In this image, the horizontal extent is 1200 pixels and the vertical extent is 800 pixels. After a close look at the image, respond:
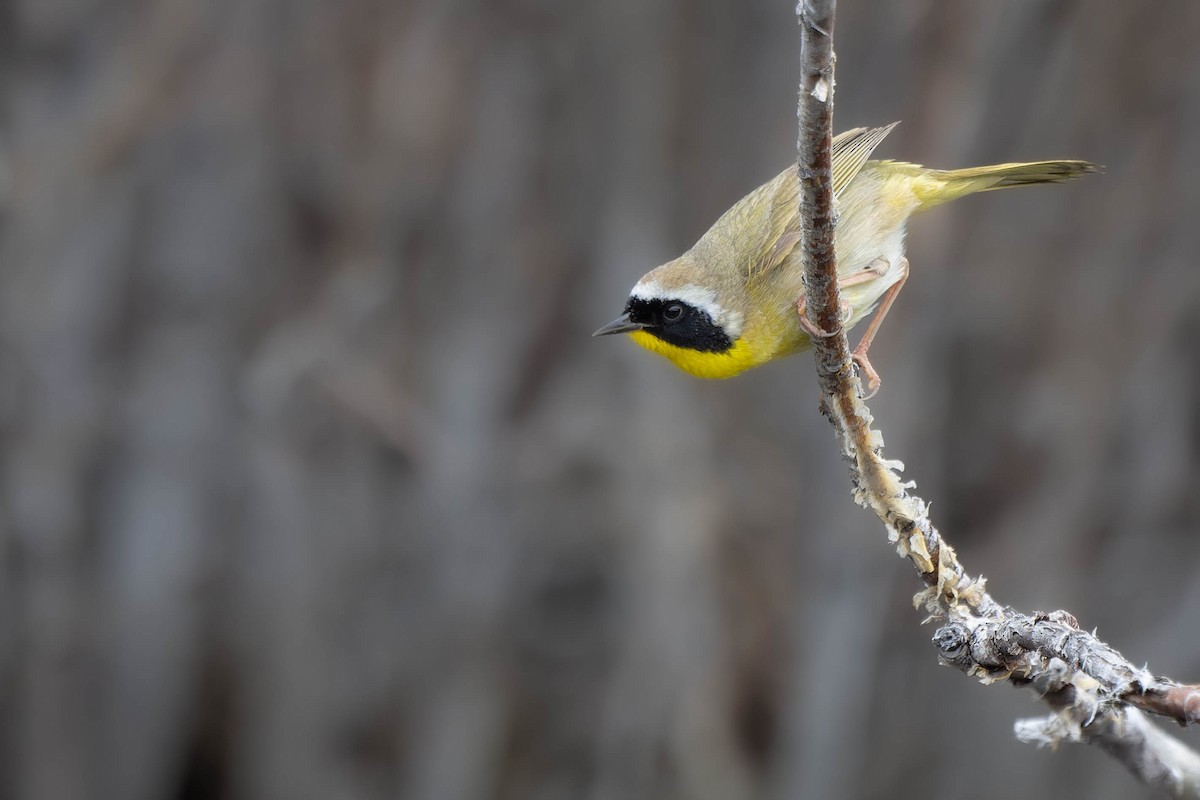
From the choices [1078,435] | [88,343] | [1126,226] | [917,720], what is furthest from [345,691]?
[1126,226]

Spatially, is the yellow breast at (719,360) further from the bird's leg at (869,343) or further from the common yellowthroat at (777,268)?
the bird's leg at (869,343)

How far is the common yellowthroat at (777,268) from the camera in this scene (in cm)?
271

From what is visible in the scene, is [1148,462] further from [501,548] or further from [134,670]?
[134,670]

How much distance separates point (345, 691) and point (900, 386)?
10.3 feet

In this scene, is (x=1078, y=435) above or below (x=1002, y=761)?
above

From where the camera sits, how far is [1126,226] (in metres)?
5.01

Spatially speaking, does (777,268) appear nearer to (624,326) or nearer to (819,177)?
(624,326)

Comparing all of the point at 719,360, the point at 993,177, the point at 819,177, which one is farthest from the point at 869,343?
the point at 819,177

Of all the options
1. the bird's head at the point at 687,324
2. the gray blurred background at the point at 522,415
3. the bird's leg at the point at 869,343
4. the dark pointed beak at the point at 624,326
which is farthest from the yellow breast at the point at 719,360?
the gray blurred background at the point at 522,415

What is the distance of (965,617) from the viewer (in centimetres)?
183

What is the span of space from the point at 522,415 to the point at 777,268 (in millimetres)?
2946

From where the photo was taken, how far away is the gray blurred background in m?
5.07

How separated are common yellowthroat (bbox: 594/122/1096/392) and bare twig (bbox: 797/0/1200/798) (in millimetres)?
566

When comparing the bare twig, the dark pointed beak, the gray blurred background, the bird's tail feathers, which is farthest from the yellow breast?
the gray blurred background
